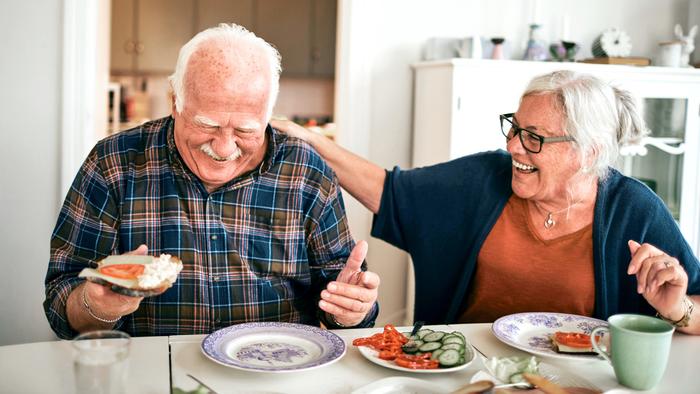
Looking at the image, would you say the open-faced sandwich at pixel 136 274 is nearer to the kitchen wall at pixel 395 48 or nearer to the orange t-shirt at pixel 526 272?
the orange t-shirt at pixel 526 272

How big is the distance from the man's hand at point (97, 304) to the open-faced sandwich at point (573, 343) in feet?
2.68

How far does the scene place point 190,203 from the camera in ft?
5.80

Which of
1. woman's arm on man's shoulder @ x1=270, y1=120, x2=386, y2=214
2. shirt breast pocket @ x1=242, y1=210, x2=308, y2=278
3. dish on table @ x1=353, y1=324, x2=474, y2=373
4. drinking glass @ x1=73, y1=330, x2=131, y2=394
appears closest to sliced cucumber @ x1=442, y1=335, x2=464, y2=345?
dish on table @ x1=353, y1=324, x2=474, y2=373

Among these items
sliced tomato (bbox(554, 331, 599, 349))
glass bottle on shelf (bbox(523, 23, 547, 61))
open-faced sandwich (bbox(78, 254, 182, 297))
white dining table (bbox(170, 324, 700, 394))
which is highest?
glass bottle on shelf (bbox(523, 23, 547, 61))

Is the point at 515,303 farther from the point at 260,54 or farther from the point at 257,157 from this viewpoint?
the point at 260,54

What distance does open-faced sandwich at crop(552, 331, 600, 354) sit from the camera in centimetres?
146

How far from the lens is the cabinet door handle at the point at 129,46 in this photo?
17.6 feet

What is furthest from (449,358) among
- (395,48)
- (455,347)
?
(395,48)

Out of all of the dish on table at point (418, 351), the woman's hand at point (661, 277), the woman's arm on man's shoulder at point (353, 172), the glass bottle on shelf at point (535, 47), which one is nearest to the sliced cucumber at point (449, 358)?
the dish on table at point (418, 351)

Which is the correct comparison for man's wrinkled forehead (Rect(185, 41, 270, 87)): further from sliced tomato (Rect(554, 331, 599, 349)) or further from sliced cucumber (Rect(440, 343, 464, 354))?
sliced tomato (Rect(554, 331, 599, 349))

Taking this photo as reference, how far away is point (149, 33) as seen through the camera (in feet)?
17.7

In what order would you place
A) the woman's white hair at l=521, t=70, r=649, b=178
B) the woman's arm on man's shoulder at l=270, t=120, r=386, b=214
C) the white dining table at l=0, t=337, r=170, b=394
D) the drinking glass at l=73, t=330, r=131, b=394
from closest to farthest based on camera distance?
the drinking glass at l=73, t=330, r=131, b=394 → the white dining table at l=0, t=337, r=170, b=394 → the woman's white hair at l=521, t=70, r=649, b=178 → the woman's arm on man's shoulder at l=270, t=120, r=386, b=214

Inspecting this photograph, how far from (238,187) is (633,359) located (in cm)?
96

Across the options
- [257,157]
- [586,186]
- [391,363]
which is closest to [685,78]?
[586,186]
